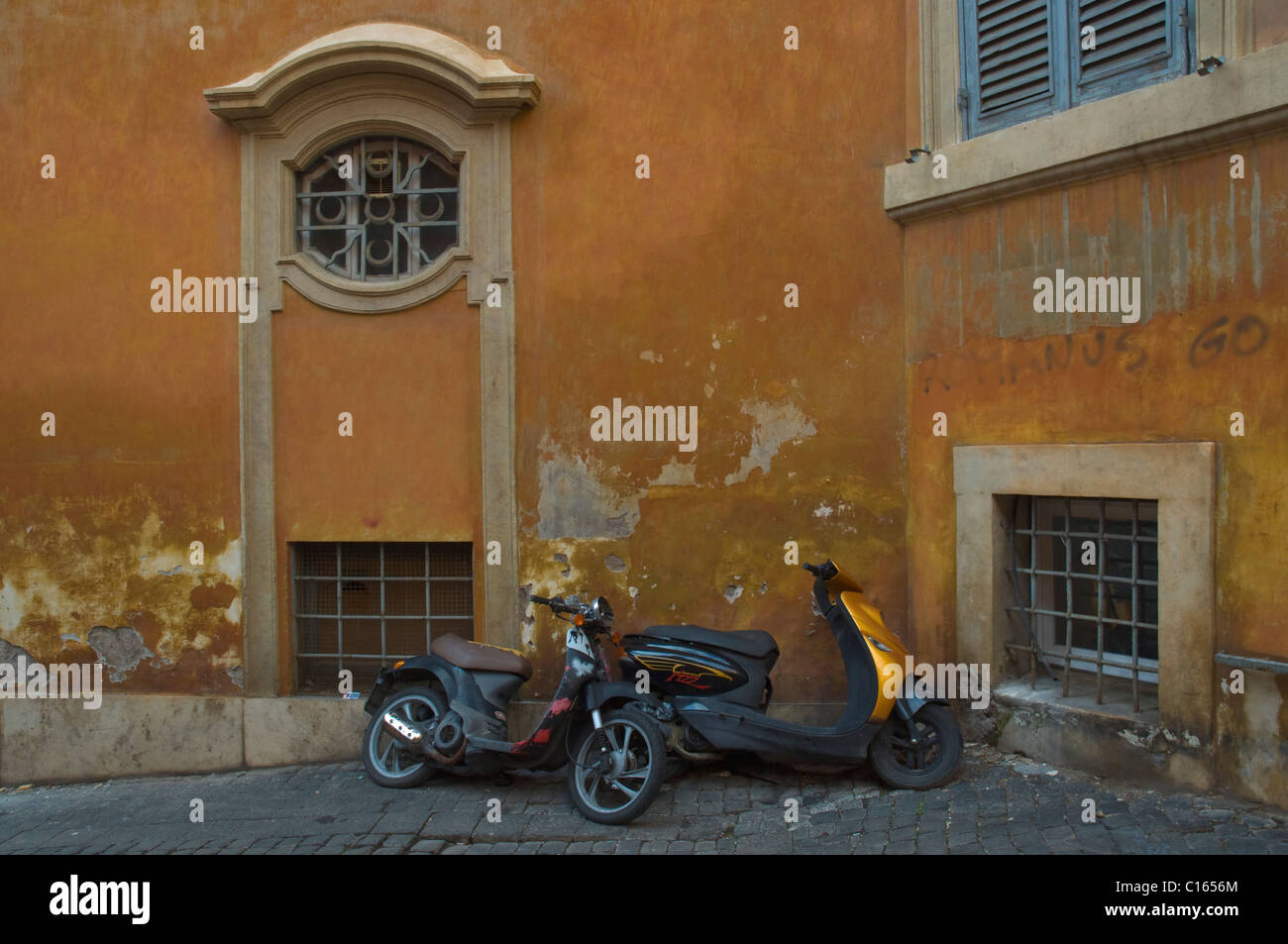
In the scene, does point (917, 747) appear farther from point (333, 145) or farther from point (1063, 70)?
point (333, 145)

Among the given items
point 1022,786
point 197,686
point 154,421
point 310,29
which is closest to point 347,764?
point 197,686

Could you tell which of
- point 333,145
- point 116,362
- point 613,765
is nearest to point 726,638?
point 613,765

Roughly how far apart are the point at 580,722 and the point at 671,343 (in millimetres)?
2376

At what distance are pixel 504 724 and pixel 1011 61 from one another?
15.4 feet

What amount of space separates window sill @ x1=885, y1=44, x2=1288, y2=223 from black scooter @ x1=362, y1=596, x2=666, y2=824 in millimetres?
3056

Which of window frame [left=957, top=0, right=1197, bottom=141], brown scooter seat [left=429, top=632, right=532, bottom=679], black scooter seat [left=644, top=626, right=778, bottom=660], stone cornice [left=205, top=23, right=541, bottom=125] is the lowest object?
brown scooter seat [left=429, top=632, right=532, bottom=679]

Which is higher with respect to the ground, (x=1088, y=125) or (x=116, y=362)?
(x=1088, y=125)

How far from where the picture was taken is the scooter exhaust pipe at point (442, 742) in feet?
19.8

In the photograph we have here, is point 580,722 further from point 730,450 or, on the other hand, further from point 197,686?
point 197,686

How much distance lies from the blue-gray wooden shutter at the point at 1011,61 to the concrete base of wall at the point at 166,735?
17.4 feet

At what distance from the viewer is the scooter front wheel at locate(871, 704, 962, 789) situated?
5715mm

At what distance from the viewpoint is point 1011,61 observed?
6090mm

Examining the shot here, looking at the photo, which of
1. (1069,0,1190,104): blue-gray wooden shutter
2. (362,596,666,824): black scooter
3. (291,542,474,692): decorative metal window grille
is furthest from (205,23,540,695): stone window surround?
(1069,0,1190,104): blue-gray wooden shutter

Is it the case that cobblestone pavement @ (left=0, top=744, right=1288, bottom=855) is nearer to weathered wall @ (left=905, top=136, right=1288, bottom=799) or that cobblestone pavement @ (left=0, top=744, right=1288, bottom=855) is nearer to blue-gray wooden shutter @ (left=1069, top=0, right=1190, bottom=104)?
weathered wall @ (left=905, top=136, right=1288, bottom=799)
